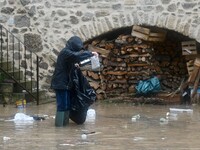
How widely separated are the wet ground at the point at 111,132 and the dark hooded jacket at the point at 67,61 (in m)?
0.69

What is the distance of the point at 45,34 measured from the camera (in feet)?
45.4

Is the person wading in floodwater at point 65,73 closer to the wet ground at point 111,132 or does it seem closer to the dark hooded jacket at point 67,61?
the dark hooded jacket at point 67,61

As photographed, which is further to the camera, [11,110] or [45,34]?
[45,34]

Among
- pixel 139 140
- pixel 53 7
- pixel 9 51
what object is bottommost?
pixel 139 140

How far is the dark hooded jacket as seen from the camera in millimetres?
8641

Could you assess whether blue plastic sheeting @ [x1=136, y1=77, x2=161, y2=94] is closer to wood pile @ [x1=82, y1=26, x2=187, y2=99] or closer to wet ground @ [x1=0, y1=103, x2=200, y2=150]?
wood pile @ [x1=82, y1=26, x2=187, y2=99]

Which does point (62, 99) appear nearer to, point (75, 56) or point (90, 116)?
point (75, 56)

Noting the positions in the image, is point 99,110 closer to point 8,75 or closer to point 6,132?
point 8,75

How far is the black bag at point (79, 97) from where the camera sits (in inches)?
350

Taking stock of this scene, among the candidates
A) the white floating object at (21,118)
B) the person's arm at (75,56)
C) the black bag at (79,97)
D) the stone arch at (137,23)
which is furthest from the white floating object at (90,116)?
the stone arch at (137,23)

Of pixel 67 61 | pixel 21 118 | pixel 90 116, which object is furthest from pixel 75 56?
pixel 90 116

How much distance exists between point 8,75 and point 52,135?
15.8 ft

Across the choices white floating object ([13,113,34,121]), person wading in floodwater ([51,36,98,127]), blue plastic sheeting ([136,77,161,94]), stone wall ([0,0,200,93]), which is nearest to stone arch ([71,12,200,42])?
stone wall ([0,0,200,93])

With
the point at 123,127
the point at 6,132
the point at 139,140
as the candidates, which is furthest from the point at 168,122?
the point at 6,132
